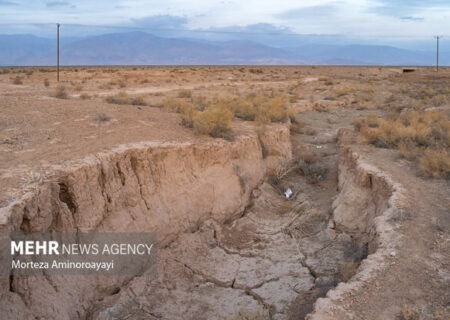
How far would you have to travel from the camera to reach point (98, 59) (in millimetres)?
185125

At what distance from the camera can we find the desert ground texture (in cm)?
545

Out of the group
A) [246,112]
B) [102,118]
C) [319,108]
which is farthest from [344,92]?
[102,118]

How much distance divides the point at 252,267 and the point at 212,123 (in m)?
3.59

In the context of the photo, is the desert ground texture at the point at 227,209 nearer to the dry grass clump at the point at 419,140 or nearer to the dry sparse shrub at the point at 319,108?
the dry grass clump at the point at 419,140

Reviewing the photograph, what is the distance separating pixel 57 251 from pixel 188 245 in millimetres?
2707

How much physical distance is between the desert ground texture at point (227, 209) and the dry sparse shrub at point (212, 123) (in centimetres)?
3

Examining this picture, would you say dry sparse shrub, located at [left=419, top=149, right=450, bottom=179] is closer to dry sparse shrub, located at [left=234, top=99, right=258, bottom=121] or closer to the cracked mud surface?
the cracked mud surface

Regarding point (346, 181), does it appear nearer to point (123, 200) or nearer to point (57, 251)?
point (123, 200)

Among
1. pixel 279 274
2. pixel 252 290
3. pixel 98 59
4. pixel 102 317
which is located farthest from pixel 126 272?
pixel 98 59

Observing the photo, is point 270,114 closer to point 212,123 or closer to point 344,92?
point 212,123

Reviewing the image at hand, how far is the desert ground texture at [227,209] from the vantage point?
5.45m

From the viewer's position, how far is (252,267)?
7789mm

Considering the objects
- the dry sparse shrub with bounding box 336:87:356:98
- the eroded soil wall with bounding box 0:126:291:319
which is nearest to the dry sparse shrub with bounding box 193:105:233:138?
the eroded soil wall with bounding box 0:126:291:319

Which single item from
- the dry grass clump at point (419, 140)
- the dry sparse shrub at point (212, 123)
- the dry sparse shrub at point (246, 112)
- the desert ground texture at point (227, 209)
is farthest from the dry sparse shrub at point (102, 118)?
the dry grass clump at point (419, 140)
